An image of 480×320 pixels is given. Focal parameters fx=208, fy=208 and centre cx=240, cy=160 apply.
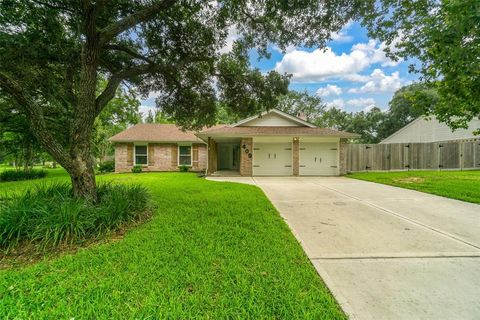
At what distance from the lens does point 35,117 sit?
3791mm

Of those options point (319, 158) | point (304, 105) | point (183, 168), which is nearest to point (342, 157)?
point (319, 158)

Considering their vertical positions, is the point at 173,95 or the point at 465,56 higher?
the point at 173,95

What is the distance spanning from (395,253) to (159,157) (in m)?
15.8

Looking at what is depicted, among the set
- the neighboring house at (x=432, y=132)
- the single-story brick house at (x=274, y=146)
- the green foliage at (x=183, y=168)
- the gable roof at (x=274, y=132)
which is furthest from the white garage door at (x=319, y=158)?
the neighboring house at (x=432, y=132)

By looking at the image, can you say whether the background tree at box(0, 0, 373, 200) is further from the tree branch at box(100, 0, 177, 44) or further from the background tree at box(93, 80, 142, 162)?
the background tree at box(93, 80, 142, 162)

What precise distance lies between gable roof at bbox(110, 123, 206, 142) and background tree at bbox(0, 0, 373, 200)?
27.6 ft

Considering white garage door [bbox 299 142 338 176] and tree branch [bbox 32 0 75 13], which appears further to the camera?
white garage door [bbox 299 142 338 176]

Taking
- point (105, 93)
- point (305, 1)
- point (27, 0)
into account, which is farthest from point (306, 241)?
point (27, 0)

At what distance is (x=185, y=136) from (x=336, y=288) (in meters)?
15.8

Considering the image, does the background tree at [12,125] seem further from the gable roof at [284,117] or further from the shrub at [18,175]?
the gable roof at [284,117]

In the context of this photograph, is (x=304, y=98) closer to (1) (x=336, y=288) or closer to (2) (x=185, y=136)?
→ (2) (x=185, y=136)

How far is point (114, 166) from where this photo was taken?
17312 mm

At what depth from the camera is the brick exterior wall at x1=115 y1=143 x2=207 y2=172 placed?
15828mm

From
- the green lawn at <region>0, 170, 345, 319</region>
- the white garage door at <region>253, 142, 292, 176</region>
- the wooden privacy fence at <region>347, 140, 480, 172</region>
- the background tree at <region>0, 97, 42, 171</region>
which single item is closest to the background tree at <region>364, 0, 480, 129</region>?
the green lawn at <region>0, 170, 345, 319</region>
